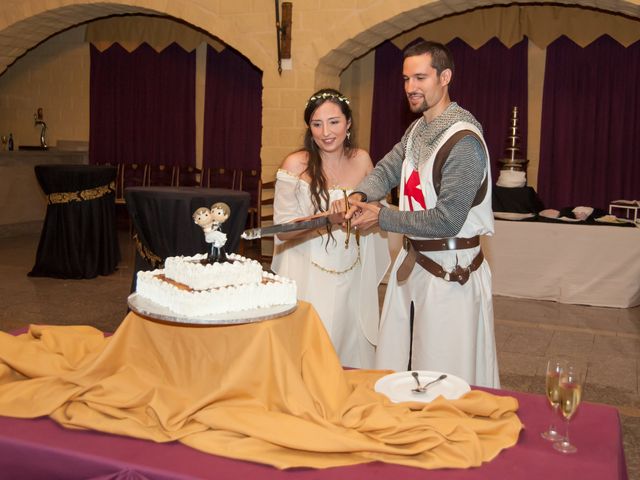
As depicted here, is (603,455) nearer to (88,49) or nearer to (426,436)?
(426,436)

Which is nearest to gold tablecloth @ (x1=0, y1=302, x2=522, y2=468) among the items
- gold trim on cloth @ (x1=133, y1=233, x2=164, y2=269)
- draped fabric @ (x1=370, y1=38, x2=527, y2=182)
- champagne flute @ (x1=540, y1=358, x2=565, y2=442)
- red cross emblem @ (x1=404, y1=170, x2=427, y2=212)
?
champagne flute @ (x1=540, y1=358, x2=565, y2=442)

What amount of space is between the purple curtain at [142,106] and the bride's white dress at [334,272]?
7058mm

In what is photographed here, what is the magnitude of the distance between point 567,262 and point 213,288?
179 inches

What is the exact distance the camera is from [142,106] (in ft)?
32.3

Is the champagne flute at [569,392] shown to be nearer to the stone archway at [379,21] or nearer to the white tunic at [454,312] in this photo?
the white tunic at [454,312]

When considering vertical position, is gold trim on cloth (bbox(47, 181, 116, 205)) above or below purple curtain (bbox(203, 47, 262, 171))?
below

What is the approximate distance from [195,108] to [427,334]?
7.67 m

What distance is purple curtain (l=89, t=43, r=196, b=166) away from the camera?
9625 mm

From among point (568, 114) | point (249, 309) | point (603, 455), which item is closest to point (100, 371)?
point (249, 309)

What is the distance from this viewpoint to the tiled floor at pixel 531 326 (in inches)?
151

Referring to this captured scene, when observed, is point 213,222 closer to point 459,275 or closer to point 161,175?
point 459,275

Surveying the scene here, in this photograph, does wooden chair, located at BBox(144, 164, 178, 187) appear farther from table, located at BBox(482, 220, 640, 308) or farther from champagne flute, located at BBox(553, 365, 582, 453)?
champagne flute, located at BBox(553, 365, 582, 453)

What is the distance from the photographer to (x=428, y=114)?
96.7 inches

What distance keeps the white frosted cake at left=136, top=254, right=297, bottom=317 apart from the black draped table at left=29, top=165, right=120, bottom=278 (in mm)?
4614
